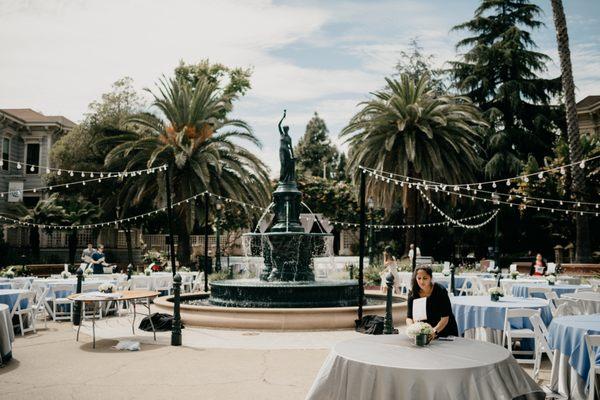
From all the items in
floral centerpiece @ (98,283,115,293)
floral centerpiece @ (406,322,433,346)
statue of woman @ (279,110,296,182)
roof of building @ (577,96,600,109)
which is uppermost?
roof of building @ (577,96,600,109)

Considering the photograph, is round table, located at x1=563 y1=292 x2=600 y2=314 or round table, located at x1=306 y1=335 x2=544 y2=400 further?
round table, located at x1=563 y1=292 x2=600 y2=314

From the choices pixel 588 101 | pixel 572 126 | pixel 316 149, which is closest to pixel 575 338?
pixel 572 126

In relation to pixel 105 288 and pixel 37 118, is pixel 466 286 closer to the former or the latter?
pixel 105 288

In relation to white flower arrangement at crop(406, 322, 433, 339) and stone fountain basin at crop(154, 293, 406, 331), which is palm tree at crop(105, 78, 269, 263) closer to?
stone fountain basin at crop(154, 293, 406, 331)

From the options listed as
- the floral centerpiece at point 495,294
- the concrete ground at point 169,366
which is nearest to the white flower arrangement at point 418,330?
the concrete ground at point 169,366

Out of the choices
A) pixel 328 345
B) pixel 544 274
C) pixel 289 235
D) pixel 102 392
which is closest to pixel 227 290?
pixel 289 235

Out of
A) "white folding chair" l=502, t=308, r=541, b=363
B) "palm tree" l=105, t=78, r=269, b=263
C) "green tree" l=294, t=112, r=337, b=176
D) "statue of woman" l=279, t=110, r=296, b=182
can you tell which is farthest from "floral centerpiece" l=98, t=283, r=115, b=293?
"green tree" l=294, t=112, r=337, b=176

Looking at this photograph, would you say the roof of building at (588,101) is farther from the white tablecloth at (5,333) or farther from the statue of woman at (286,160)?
the white tablecloth at (5,333)

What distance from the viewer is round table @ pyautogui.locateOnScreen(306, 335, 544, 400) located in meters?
3.96

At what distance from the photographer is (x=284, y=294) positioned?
13.2m

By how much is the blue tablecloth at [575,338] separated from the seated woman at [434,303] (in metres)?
1.60

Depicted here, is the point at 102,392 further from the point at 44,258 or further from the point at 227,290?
A: the point at 44,258

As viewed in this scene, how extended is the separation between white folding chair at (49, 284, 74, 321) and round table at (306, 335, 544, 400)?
1068 centimetres

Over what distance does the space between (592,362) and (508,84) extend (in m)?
30.3
